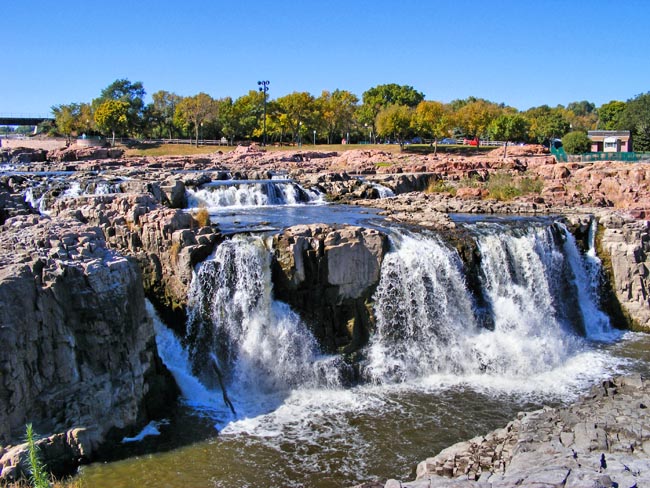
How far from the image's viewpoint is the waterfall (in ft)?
52.3

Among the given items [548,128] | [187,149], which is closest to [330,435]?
[187,149]

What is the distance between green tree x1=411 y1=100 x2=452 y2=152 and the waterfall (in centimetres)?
3523

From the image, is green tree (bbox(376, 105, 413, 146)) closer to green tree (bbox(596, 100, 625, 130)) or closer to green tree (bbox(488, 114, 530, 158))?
green tree (bbox(488, 114, 530, 158))

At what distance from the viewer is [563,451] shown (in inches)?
373

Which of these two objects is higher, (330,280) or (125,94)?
(125,94)

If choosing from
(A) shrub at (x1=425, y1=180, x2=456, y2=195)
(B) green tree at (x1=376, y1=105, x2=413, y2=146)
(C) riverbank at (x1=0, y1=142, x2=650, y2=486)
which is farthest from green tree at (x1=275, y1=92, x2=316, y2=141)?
(C) riverbank at (x1=0, y1=142, x2=650, y2=486)

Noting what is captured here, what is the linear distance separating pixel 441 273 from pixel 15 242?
35.3ft

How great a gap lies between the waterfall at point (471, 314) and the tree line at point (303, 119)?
1424 inches

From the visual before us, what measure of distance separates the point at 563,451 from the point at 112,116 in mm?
60262

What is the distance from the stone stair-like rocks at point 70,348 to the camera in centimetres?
1059

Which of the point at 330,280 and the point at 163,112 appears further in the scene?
the point at 163,112

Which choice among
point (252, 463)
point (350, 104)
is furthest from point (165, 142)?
point (252, 463)

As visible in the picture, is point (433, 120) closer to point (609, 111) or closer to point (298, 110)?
point (298, 110)

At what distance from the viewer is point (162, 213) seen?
54.5 feet
